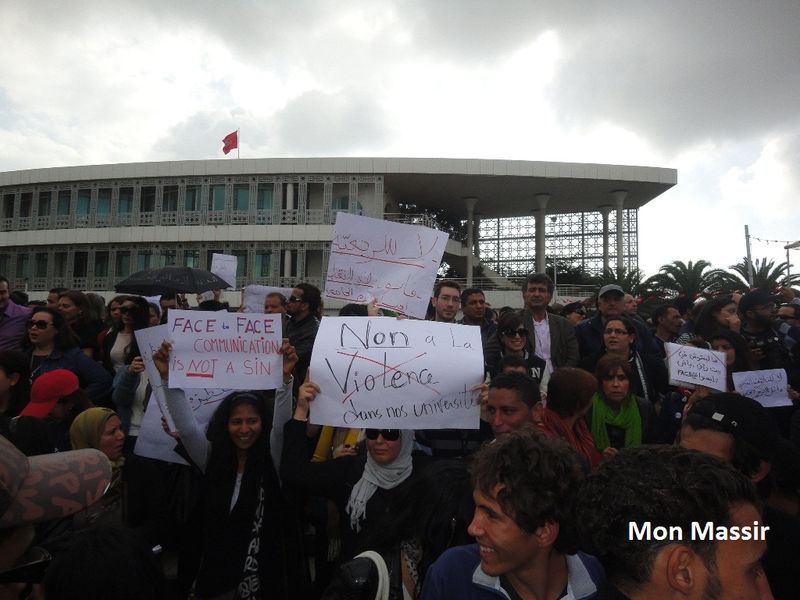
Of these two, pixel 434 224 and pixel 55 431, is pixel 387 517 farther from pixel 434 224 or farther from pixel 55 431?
pixel 434 224

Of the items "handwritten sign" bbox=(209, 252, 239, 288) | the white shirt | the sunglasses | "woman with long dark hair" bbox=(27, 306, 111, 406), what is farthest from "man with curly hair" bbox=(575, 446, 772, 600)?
"handwritten sign" bbox=(209, 252, 239, 288)

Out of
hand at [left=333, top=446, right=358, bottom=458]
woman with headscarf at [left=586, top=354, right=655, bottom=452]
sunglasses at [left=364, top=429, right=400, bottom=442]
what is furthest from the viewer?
woman with headscarf at [left=586, top=354, right=655, bottom=452]

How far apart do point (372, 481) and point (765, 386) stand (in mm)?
3232

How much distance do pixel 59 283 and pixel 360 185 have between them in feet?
63.5

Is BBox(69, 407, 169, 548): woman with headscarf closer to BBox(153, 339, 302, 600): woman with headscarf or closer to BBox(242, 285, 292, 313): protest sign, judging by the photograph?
BBox(153, 339, 302, 600): woman with headscarf

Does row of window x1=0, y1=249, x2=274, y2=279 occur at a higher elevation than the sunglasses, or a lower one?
higher

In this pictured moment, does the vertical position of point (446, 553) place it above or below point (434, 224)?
below

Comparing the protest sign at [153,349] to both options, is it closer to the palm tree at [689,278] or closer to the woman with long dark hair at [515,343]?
the woman with long dark hair at [515,343]

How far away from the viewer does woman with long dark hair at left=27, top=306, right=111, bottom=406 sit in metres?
4.82

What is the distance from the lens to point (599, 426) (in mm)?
4020

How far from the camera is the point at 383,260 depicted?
449cm

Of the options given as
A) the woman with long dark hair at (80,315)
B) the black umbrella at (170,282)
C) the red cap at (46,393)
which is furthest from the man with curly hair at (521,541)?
the black umbrella at (170,282)

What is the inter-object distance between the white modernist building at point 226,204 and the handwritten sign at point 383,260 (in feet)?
86.9

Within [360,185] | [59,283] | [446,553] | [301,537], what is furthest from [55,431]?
[59,283]
